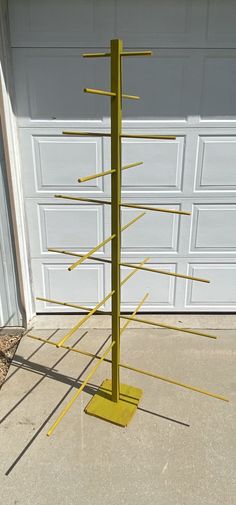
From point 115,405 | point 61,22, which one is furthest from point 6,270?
point 61,22

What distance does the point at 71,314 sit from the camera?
136 inches

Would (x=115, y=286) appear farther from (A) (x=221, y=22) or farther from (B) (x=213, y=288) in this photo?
(A) (x=221, y=22)

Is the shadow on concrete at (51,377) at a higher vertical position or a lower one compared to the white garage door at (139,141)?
lower

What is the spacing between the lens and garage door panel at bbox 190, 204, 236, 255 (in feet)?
10.2

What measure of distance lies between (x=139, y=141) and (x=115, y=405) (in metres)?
1.99

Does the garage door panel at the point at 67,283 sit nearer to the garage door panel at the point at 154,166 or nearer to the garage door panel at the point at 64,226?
the garage door panel at the point at 64,226

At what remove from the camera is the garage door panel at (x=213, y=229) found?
312 centimetres

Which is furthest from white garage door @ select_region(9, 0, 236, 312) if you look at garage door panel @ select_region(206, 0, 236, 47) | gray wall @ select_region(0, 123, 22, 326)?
gray wall @ select_region(0, 123, 22, 326)

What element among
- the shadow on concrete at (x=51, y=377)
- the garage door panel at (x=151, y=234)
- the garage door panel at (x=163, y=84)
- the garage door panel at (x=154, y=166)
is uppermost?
the garage door panel at (x=163, y=84)

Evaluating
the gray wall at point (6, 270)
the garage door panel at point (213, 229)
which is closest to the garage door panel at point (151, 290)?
the garage door panel at point (213, 229)

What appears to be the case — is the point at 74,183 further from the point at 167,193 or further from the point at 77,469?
the point at 77,469

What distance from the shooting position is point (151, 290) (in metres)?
3.38

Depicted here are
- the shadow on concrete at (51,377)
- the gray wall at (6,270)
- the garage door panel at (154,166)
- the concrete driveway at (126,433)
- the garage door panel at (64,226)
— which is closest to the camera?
the concrete driveway at (126,433)

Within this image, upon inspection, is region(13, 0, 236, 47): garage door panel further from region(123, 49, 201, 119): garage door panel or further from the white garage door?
region(123, 49, 201, 119): garage door panel
